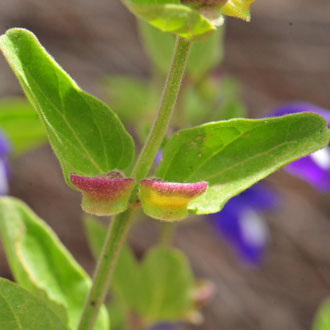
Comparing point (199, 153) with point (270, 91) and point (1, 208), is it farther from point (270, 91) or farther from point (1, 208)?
point (270, 91)

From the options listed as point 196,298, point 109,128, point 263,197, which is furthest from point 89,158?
point 263,197

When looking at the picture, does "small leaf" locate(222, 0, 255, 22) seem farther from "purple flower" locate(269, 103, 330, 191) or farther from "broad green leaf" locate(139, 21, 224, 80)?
"broad green leaf" locate(139, 21, 224, 80)

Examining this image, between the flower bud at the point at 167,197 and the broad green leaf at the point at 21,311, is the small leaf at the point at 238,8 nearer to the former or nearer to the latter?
the flower bud at the point at 167,197

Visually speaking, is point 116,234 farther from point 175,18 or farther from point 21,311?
point 175,18

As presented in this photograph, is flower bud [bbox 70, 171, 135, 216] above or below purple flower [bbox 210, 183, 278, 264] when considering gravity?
above

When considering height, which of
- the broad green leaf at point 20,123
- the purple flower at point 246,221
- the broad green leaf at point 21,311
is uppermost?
the broad green leaf at point 21,311

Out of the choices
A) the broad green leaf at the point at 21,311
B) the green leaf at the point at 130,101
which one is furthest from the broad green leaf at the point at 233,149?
the green leaf at the point at 130,101

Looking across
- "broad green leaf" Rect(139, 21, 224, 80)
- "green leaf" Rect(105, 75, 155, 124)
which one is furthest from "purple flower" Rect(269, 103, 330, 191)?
"green leaf" Rect(105, 75, 155, 124)

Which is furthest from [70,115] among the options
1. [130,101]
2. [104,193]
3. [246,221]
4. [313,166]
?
[130,101]
